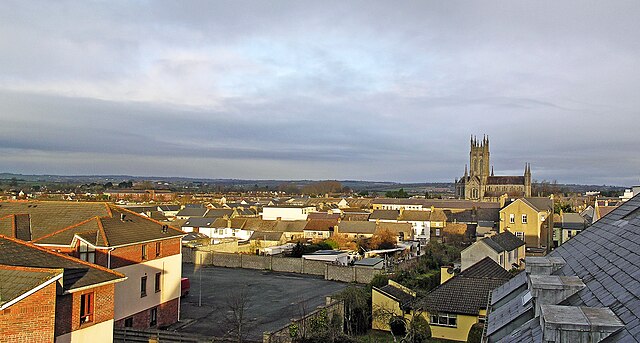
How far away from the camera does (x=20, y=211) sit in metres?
25.3

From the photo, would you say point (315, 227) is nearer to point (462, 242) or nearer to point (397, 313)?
point (462, 242)

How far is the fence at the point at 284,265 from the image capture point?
39.2m

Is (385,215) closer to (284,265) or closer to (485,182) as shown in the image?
(284,265)

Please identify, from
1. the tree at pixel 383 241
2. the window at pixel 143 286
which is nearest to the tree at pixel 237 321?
the window at pixel 143 286

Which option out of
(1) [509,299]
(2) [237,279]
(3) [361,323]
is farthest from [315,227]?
(1) [509,299]

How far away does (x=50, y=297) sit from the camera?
1419cm

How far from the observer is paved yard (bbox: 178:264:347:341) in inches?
1016

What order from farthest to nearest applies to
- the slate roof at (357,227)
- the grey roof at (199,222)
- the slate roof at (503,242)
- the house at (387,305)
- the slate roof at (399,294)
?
the grey roof at (199,222) → the slate roof at (357,227) → the slate roof at (503,242) → the slate roof at (399,294) → the house at (387,305)

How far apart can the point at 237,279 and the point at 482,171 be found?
111 m

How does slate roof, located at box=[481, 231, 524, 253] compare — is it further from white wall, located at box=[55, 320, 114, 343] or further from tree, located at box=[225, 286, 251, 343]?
white wall, located at box=[55, 320, 114, 343]

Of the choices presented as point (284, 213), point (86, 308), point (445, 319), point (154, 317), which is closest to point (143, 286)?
point (154, 317)

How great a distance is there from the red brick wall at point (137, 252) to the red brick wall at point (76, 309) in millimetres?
4773

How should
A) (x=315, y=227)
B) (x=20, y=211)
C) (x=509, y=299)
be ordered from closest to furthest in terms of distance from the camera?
(x=509, y=299), (x=20, y=211), (x=315, y=227)

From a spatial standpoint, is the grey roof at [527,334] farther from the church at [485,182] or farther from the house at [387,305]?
the church at [485,182]
